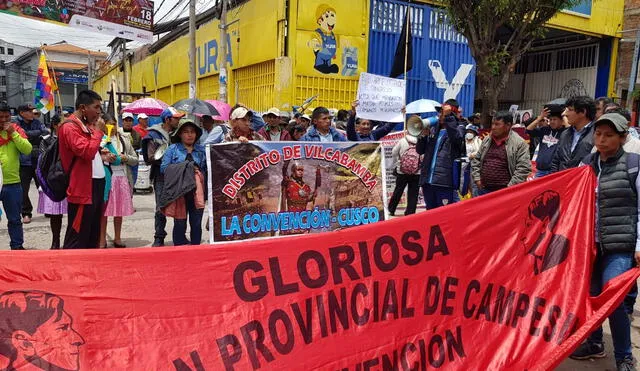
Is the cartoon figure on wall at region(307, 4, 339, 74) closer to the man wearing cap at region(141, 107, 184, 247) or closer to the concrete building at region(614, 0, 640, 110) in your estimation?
the man wearing cap at region(141, 107, 184, 247)

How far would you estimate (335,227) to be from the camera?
5219 mm

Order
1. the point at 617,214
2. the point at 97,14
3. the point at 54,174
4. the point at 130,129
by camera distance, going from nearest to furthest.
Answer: the point at 617,214
the point at 54,174
the point at 130,129
the point at 97,14

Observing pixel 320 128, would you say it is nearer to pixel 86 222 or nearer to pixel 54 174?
pixel 86 222

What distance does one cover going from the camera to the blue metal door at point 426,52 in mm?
13946

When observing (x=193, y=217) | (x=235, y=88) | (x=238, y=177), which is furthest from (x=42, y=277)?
(x=235, y=88)

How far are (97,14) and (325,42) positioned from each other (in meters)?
11.6

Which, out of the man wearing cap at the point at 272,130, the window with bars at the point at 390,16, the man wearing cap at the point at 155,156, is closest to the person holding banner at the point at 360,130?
the man wearing cap at the point at 272,130

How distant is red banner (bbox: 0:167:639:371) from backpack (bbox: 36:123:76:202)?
94.9 inches

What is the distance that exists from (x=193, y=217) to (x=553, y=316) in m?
3.55

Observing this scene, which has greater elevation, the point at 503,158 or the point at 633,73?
the point at 633,73

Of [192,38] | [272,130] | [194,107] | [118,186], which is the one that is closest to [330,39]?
[192,38]

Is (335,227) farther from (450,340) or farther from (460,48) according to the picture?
(460,48)

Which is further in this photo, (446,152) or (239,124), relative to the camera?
(446,152)

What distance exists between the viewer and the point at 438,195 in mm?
6199
